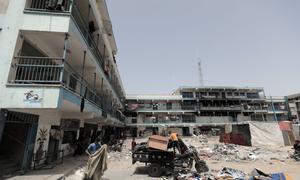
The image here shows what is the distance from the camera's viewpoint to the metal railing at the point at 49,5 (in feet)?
26.6

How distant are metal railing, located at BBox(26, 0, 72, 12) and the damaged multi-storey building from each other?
121 ft

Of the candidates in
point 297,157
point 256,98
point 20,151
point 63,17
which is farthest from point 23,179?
point 256,98

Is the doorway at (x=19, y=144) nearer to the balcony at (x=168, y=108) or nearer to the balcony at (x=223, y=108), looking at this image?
the balcony at (x=168, y=108)

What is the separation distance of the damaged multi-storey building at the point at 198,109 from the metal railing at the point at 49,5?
121 feet

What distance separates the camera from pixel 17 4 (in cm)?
787

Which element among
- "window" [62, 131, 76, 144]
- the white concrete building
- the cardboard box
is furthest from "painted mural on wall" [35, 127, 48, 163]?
the cardboard box

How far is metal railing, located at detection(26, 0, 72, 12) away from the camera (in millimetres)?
8094

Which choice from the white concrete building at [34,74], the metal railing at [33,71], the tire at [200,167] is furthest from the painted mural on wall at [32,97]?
the tire at [200,167]

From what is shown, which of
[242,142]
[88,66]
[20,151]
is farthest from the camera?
[242,142]

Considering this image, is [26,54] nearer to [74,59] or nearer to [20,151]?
[74,59]

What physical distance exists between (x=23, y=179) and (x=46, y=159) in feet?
10.4

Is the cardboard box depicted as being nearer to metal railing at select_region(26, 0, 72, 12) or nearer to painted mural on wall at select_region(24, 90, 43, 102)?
painted mural on wall at select_region(24, 90, 43, 102)

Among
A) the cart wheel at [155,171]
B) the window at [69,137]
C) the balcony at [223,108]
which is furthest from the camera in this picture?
the balcony at [223,108]

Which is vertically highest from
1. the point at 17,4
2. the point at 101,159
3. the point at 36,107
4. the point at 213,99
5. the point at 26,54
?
the point at 213,99
